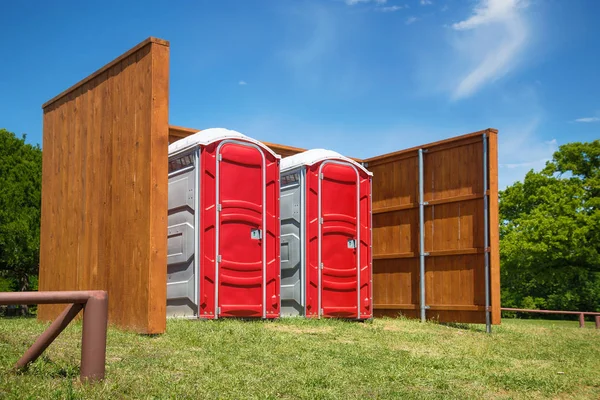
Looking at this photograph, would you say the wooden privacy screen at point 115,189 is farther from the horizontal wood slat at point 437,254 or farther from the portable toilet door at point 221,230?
the horizontal wood slat at point 437,254

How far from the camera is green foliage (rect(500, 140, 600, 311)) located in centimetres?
2839

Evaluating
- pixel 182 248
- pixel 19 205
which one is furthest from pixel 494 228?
pixel 19 205

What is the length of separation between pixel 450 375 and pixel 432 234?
580 cm

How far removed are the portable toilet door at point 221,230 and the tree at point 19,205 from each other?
9.58 m

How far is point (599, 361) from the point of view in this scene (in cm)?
848

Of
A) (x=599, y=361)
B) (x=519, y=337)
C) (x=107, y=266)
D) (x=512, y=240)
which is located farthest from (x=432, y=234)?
(x=512, y=240)

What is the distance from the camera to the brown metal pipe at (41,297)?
409 cm

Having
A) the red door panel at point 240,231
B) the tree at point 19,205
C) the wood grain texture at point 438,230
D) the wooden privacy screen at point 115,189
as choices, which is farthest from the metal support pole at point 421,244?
the tree at point 19,205

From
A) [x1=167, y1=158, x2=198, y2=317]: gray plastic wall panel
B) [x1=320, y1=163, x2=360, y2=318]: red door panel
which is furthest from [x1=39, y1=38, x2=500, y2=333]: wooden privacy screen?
[x1=320, y1=163, x2=360, y2=318]: red door panel

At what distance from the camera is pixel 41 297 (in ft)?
13.8

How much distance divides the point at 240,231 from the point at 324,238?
1.95m

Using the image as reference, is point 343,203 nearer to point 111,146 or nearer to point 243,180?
point 243,180

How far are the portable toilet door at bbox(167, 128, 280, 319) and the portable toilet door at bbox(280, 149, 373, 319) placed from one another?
2.90 ft

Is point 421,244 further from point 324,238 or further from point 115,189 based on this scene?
point 115,189
